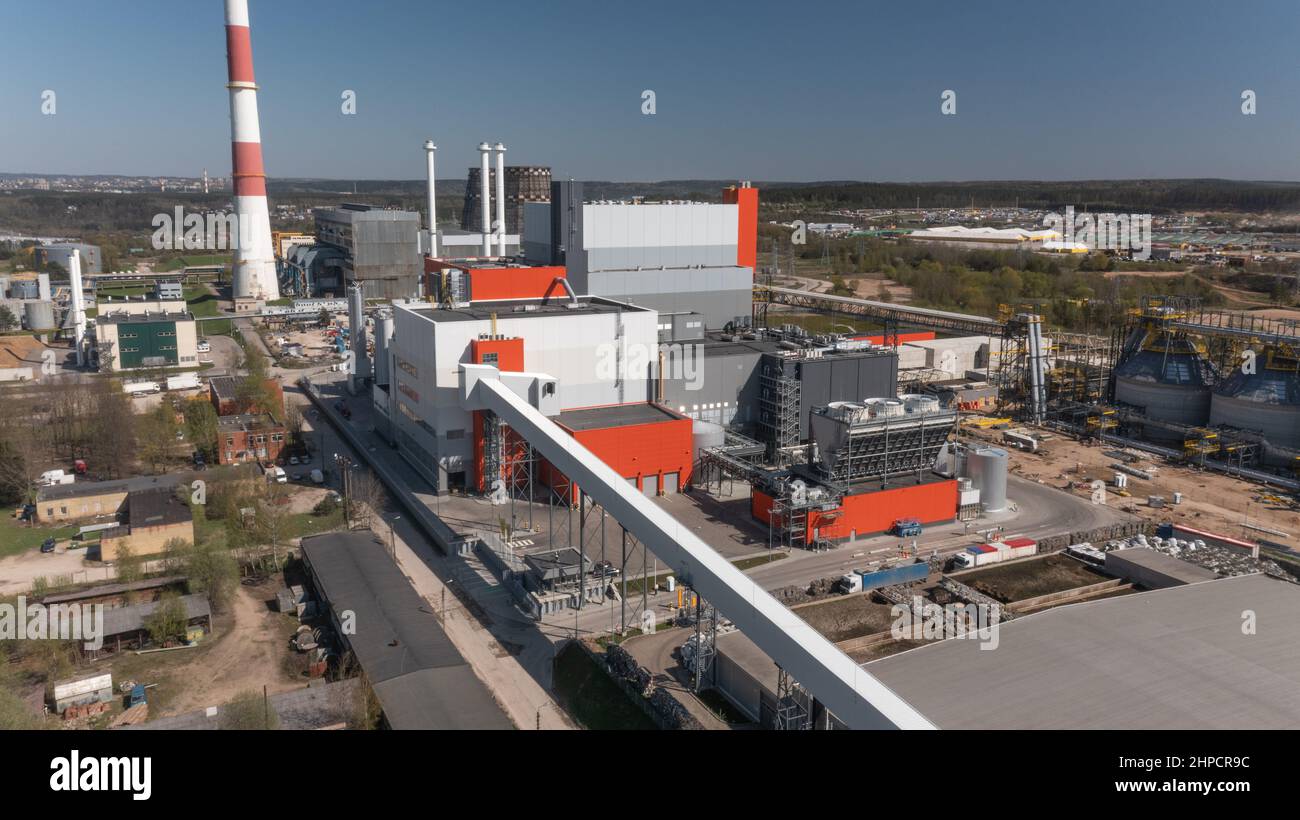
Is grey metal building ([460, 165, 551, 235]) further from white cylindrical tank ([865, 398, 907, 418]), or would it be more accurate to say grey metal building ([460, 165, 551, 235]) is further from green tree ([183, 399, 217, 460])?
white cylindrical tank ([865, 398, 907, 418])

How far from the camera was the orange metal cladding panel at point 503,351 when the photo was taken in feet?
85.5

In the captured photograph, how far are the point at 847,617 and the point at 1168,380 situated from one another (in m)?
21.7

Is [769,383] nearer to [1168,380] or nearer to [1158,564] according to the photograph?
[1158,564]

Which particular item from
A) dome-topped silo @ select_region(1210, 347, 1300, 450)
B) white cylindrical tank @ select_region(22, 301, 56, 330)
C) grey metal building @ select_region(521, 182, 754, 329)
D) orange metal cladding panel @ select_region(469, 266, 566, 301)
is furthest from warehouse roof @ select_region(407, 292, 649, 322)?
white cylindrical tank @ select_region(22, 301, 56, 330)

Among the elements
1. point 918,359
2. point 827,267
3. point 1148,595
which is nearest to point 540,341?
point 1148,595

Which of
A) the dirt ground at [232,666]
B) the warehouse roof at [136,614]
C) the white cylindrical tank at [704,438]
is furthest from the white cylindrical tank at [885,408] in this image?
the warehouse roof at [136,614]

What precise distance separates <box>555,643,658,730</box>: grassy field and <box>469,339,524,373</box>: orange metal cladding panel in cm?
1110

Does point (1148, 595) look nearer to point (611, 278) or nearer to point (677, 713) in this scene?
point (677, 713)

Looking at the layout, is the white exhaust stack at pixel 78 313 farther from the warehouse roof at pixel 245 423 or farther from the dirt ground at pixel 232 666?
the dirt ground at pixel 232 666

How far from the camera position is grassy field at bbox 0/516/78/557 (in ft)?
72.8

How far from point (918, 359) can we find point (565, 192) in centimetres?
1803

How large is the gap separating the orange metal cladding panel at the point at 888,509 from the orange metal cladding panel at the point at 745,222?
1610 centimetres

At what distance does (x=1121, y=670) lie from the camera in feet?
45.5

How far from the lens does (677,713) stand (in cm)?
1483
